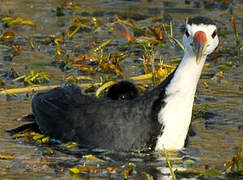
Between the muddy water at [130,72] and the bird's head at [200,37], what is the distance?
1.14 meters

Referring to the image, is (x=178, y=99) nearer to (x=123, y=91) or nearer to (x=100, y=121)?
(x=100, y=121)

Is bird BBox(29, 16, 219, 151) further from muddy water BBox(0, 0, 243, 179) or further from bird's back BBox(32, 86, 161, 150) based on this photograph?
muddy water BBox(0, 0, 243, 179)

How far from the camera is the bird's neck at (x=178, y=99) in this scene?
9.69m

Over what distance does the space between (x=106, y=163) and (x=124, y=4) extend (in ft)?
27.5

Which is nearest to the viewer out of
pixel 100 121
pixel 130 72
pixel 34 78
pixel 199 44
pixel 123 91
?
pixel 199 44

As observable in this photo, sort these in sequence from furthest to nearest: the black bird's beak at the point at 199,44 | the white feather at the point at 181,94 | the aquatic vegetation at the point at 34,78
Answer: the aquatic vegetation at the point at 34,78 < the white feather at the point at 181,94 < the black bird's beak at the point at 199,44

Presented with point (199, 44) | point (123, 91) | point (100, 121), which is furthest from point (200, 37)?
point (123, 91)

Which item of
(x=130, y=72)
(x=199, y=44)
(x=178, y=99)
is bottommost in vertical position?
(x=130, y=72)

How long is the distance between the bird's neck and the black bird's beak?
150mm

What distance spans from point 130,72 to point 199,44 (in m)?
3.79

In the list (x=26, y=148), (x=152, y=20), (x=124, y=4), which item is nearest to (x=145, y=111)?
(x=26, y=148)

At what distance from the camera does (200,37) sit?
9.48 meters

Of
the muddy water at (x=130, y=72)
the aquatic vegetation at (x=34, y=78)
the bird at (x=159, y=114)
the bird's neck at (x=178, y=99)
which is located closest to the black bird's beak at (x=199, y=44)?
the bird at (x=159, y=114)

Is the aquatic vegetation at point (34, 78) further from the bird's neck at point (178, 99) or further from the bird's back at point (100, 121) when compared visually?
the bird's neck at point (178, 99)
